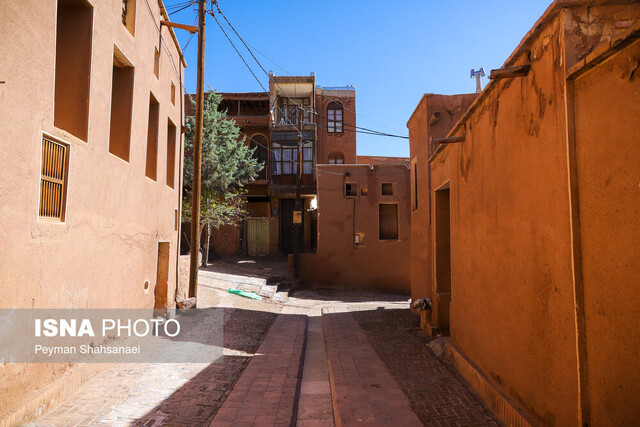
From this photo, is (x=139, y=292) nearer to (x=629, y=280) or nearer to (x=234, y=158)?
(x=629, y=280)

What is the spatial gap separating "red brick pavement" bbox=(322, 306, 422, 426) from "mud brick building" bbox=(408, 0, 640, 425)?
44.3 inches

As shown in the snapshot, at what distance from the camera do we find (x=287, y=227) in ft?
83.8

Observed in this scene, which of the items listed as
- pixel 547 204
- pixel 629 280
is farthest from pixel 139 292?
pixel 629 280

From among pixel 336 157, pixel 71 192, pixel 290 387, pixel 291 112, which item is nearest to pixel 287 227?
pixel 336 157

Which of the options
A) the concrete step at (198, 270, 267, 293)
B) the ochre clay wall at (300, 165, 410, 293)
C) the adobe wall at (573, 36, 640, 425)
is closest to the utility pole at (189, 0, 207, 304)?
the concrete step at (198, 270, 267, 293)

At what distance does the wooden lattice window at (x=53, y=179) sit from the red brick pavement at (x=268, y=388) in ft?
10.6

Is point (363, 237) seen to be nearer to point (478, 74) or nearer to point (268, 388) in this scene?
point (478, 74)

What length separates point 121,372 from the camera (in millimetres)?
6277

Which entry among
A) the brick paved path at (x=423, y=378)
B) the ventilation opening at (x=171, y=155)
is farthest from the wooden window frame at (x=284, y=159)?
the brick paved path at (x=423, y=378)

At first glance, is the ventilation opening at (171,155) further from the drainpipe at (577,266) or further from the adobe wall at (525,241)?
the drainpipe at (577,266)

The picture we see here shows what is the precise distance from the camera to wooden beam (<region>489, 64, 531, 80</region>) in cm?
407

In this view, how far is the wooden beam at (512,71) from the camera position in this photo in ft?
13.4

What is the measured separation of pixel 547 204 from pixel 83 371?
6013mm

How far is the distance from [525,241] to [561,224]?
0.79 metres
